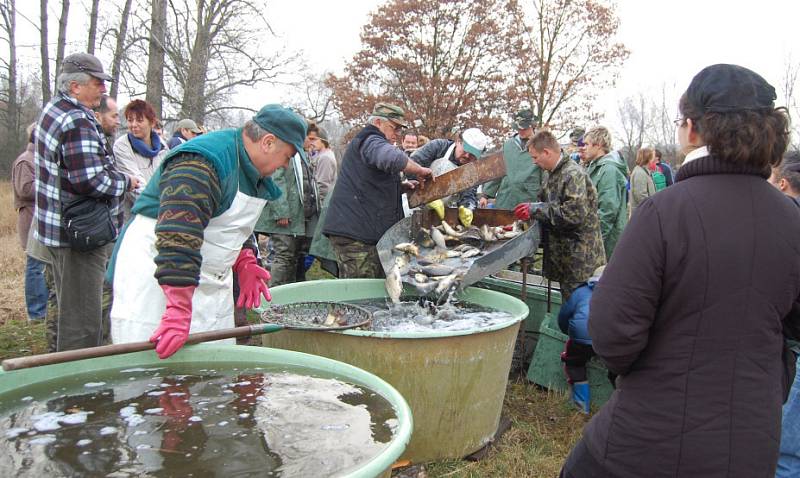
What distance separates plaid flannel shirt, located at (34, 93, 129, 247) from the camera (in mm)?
3311

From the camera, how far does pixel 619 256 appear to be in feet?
5.84

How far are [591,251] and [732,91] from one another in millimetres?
3096

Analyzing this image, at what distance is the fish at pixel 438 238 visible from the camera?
4676 mm

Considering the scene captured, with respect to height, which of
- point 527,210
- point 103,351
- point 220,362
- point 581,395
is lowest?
point 581,395

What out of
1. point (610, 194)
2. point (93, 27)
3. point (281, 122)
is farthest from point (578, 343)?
point (93, 27)

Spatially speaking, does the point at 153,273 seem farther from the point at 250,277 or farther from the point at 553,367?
the point at 553,367

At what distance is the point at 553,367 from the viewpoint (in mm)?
4574

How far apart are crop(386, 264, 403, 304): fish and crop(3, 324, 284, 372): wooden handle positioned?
5.27ft

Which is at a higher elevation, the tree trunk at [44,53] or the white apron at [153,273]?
the tree trunk at [44,53]

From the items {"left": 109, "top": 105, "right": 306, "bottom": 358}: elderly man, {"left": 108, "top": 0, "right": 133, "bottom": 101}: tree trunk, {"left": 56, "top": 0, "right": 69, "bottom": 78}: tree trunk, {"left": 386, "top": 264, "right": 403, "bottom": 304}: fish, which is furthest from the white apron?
{"left": 56, "top": 0, "right": 69, "bottom": 78}: tree trunk

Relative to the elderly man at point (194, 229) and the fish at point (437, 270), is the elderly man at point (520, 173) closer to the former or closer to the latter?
the fish at point (437, 270)

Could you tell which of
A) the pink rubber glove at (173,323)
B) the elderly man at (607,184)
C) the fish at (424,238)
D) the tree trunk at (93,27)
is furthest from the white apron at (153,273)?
the tree trunk at (93,27)

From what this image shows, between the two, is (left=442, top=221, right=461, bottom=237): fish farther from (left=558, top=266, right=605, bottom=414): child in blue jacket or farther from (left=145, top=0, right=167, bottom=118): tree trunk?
(left=145, top=0, right=167, bottom=118): tree trunk

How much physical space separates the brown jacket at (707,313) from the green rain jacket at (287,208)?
467 centimetres
